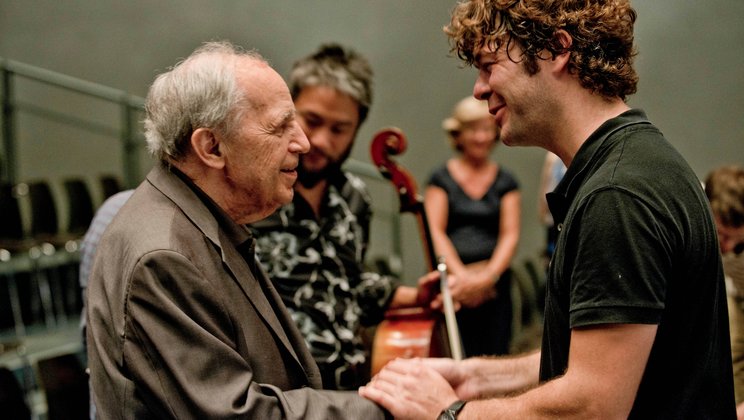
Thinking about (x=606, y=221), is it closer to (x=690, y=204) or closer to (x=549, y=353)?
(x=690, y=204)

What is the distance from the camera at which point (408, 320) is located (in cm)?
245

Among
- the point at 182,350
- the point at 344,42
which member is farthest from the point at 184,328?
the point at 344,42

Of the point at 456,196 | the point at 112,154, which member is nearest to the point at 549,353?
the point at 456,196

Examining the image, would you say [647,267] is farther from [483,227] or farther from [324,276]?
[483,227]

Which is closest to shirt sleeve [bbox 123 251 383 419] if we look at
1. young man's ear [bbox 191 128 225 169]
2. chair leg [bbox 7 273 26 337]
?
young man's ear [bbox 191 128 225 169]

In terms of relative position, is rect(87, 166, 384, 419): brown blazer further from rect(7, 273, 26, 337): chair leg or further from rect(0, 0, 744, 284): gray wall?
rect(0, 0, 744, 284): gray wall

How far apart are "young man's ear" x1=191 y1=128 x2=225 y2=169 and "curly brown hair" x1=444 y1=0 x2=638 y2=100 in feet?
1.71

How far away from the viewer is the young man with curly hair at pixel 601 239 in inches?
48.2

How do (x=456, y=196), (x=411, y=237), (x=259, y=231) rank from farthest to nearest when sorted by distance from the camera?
(x=411, y=237) → (x=456, y=196) → (x=259, y=231)

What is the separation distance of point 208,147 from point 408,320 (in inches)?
43.5

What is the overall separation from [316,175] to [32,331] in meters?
2.83

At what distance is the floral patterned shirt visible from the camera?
2156 mm

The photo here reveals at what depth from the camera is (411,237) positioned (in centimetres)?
611

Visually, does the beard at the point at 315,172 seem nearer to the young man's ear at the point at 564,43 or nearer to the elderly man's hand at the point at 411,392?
the elderly man's hand at the point at 411,392
